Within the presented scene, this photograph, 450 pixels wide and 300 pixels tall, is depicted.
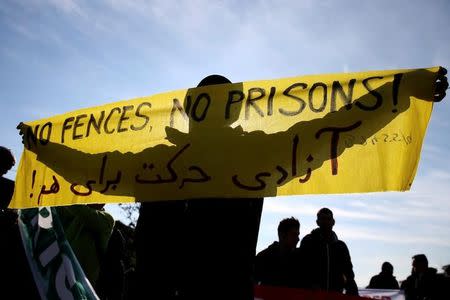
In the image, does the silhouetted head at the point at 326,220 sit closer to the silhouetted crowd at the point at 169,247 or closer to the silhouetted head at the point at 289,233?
the silhouetted head at the point at 289,233

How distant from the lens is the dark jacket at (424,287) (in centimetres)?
726

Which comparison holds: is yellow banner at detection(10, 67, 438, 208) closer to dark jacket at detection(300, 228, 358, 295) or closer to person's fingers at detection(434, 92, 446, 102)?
person's fingers at detection(434, 92, 446, 102)

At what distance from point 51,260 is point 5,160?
1.43m

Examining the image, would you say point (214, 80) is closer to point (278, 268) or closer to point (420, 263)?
point (278, 268)

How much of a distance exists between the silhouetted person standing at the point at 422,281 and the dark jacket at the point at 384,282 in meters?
0.32

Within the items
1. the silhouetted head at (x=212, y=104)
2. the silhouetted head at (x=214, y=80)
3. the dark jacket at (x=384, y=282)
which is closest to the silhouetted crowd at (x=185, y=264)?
the dark jacket at (x=384, y=282)

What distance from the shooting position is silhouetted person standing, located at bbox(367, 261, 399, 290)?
8.48 m

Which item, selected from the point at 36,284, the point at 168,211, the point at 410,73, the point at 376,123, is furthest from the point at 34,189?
the point at 410,73

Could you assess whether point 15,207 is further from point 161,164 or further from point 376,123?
point 376,123

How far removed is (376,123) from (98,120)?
2163mm

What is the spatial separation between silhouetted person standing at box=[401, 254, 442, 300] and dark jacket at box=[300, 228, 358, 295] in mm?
3098

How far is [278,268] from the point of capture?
4.91 metres

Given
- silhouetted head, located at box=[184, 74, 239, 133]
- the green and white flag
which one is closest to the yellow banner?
silhouetted head, located at box=[184, 74, 239, 133]

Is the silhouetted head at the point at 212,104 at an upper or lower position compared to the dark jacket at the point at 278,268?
upper
